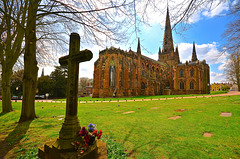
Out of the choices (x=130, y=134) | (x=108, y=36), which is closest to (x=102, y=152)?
(x=130, y=134)

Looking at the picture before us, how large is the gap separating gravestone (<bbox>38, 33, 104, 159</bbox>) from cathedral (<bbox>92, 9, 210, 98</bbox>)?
1915cm

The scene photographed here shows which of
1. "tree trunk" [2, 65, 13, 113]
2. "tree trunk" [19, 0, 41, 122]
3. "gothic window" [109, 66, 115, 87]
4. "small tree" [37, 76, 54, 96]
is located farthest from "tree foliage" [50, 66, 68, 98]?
"tree trunk" [19, 0, 41, 122]

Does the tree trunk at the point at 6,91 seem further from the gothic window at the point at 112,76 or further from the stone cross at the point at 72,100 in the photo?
the gothic window at the point at 112,76

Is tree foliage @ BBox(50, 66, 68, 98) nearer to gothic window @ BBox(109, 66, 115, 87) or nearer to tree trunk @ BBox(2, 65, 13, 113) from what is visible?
gothic window @ BBox(109, 66, 115, 87)

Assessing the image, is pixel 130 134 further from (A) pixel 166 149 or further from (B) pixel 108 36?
(B) pixel 108 36

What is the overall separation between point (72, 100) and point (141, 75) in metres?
35.7

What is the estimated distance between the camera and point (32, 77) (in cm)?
608

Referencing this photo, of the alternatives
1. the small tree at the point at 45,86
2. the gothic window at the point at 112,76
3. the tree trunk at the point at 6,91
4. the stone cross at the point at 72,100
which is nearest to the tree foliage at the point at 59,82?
the small tree at the point at 45,86

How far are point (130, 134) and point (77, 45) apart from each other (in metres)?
3.14

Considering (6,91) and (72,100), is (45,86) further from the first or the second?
(72,100)

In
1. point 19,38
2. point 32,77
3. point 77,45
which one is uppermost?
point 19,38

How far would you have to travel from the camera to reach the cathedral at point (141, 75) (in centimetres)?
2983

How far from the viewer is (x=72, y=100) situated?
2.61 metres

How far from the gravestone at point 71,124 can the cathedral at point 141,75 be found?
19150 millimetres
